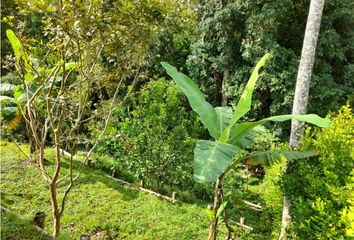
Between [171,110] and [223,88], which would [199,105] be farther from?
[223,88]

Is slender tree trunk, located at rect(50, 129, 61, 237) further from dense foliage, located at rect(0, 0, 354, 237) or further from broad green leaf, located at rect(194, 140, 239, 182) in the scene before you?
broad green leaf, located at rect(194, 140, 239, 182)

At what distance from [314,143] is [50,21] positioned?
3.66 m

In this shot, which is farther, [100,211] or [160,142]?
[160,142]

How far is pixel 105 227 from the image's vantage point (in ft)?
18.7

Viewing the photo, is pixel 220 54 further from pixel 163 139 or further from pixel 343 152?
pixel 343 152

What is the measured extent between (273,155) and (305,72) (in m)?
1.67

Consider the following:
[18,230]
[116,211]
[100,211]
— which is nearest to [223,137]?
[18,230]

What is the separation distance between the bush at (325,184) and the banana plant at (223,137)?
0.26 m

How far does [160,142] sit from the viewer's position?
23.9ft

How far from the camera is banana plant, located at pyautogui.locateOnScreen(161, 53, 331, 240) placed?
3100 millimetres

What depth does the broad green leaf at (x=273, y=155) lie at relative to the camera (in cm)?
389

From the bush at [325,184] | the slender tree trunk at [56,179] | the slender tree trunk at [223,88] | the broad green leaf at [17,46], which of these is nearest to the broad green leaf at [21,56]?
the broad green leaf at [17,46]

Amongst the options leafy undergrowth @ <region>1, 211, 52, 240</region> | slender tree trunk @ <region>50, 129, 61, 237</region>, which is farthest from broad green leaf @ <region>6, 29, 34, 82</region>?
leafy undergrowth @ <region>1, 211, 52, 240</region>

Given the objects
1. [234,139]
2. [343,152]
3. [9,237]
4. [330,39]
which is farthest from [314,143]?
[330,39]
